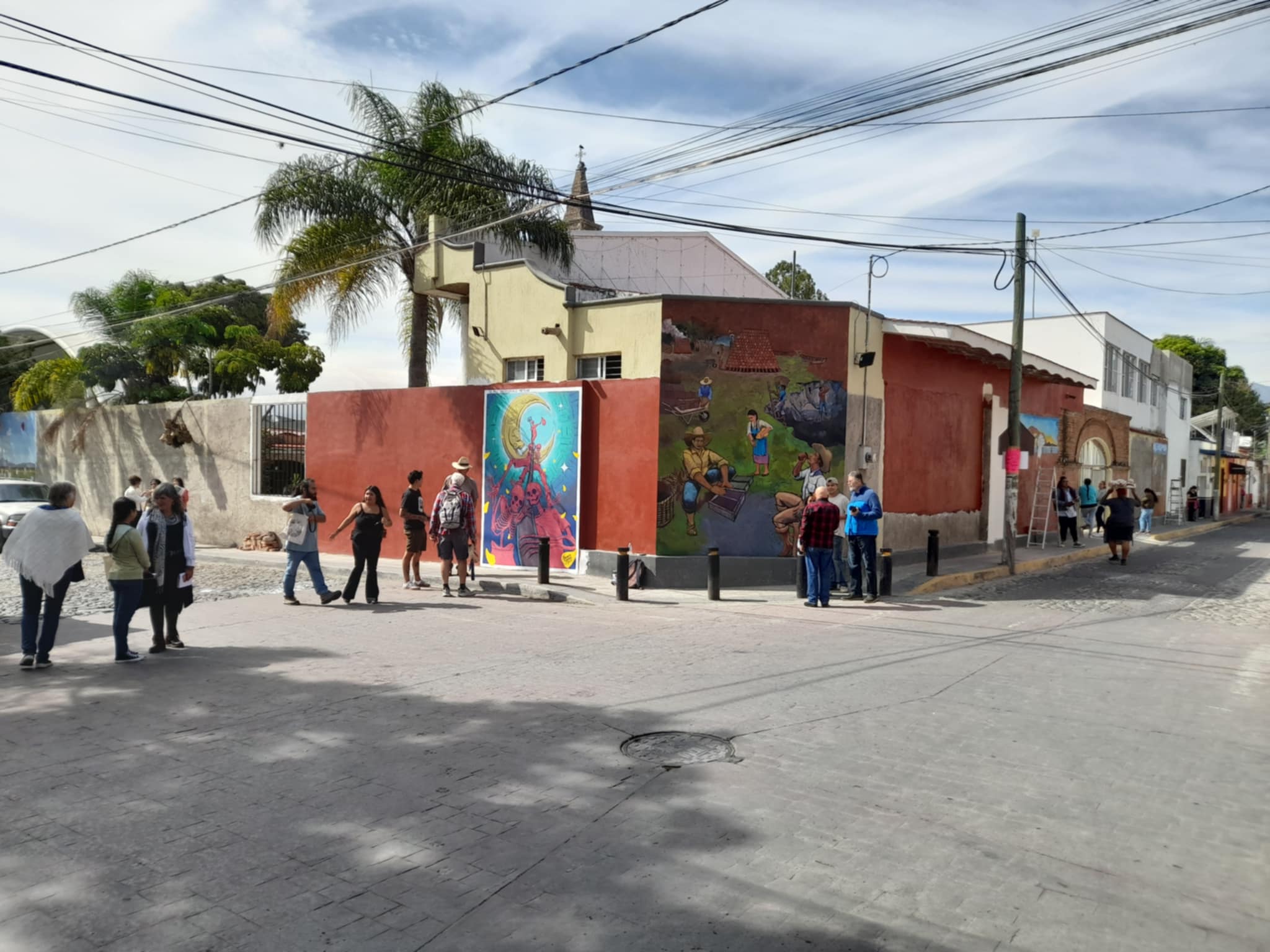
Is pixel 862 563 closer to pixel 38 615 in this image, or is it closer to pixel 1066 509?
pixel 38 615

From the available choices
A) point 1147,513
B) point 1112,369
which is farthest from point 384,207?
point 1112,369

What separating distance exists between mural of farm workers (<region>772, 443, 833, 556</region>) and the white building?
74.8 feet

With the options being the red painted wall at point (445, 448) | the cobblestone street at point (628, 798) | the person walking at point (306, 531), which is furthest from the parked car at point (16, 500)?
the cobblestone street at point (628, 798)

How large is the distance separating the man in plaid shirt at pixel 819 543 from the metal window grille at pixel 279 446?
1229 cm

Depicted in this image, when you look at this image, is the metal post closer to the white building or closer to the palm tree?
the palm tree

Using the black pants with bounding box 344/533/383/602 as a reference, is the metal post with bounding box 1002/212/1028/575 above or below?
above

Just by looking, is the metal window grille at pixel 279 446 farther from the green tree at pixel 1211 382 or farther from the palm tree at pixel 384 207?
the green tree at pixel 1211 382

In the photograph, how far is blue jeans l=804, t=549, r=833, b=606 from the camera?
1312 centimetres

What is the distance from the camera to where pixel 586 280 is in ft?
80.7

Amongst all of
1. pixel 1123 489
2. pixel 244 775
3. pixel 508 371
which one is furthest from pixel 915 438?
pixel 244 775

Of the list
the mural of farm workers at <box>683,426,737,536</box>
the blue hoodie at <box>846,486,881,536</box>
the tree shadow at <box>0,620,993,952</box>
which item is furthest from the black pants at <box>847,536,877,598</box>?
the tree shadow at <box>0,620,993,952</box>

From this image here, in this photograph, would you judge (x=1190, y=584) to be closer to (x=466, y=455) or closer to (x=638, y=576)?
(x=638, y=576)

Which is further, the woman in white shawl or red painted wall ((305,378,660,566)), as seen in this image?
red painted wall ((305,378,660,566))

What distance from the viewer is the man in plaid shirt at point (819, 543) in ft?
42.8
